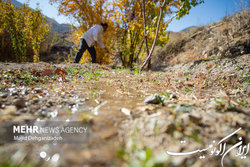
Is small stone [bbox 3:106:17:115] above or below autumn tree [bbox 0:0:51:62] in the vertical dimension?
below

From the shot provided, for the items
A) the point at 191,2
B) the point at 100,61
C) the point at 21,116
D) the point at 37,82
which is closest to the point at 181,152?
the point at 21,116

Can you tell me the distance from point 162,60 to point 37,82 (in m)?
7.87

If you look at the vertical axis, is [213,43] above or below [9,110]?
above

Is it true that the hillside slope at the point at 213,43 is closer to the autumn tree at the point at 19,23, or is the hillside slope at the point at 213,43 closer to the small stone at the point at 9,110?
the small stone at the point at 9,110

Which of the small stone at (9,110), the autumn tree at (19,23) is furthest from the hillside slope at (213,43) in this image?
the autumn tree at (19,23)

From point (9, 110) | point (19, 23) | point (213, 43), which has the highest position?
point (19, 23)

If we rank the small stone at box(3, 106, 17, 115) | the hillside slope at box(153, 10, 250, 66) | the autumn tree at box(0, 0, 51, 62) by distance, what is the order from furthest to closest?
1. the autumn tree at box(0, 0, 51, 62)
2. the hillside slope at box(153, 10, 250, 66)
3. the small stone at box(3, 106, 17, 115)

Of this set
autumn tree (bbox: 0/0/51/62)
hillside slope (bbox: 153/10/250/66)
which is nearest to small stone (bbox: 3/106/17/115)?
hillside slope (bbox: 153/10/250/66)

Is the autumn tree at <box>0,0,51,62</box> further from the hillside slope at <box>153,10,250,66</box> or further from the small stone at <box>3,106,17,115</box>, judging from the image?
the hillside slope at <box>153,10,250,66</box>

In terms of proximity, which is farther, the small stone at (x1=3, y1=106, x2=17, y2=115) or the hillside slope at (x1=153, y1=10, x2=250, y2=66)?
the hillside slope at (x1=153, y1=10, x2=250, y2=66)

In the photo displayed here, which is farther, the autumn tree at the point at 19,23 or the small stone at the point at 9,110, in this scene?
the autumn tree at the point at 19,23

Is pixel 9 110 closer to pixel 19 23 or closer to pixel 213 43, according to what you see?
pixel 19 23

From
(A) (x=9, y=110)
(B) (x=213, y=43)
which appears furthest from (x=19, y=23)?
(B) (x=213, y=43)

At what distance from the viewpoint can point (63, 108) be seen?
1224 mm
